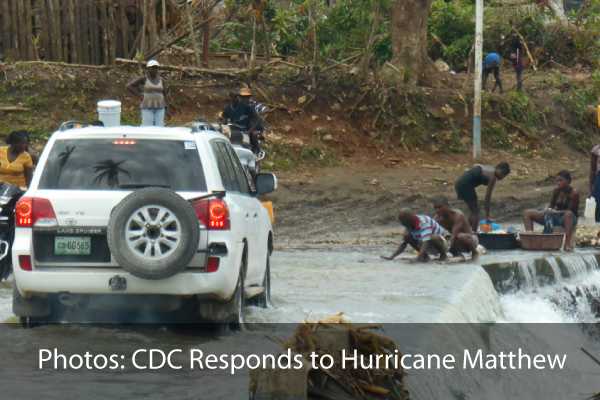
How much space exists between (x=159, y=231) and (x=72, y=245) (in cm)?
68

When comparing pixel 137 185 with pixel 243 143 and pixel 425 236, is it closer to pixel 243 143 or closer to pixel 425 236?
pixel 425 236

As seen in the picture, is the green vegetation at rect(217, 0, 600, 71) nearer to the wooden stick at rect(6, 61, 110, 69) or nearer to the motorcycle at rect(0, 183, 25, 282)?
the wooden stick at rect(6, 61, 110, 69)

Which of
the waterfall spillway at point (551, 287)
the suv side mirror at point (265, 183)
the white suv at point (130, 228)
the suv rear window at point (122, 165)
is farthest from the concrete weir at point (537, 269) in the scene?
the suv rear window at point (122, 165)

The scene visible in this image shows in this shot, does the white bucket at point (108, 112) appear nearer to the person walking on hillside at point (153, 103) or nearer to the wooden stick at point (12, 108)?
the person walking on hillside at point (153, 103)

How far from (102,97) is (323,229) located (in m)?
6.48

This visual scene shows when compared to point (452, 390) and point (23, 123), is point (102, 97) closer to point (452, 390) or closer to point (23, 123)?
point (23, 123)

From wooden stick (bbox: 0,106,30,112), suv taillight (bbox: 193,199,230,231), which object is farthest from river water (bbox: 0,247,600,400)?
wooden stick (bbox: 0,106,30,112)

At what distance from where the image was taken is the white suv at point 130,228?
411 inches

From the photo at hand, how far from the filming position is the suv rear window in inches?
429

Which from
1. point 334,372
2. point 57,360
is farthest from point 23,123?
point 334,372

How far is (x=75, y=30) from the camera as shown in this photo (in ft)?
91.4

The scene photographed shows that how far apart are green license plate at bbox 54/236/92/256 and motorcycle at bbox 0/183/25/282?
302cm

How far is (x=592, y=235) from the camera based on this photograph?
2181cm

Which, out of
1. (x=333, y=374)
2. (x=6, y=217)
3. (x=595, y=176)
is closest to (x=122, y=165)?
(x=6, y=217)
